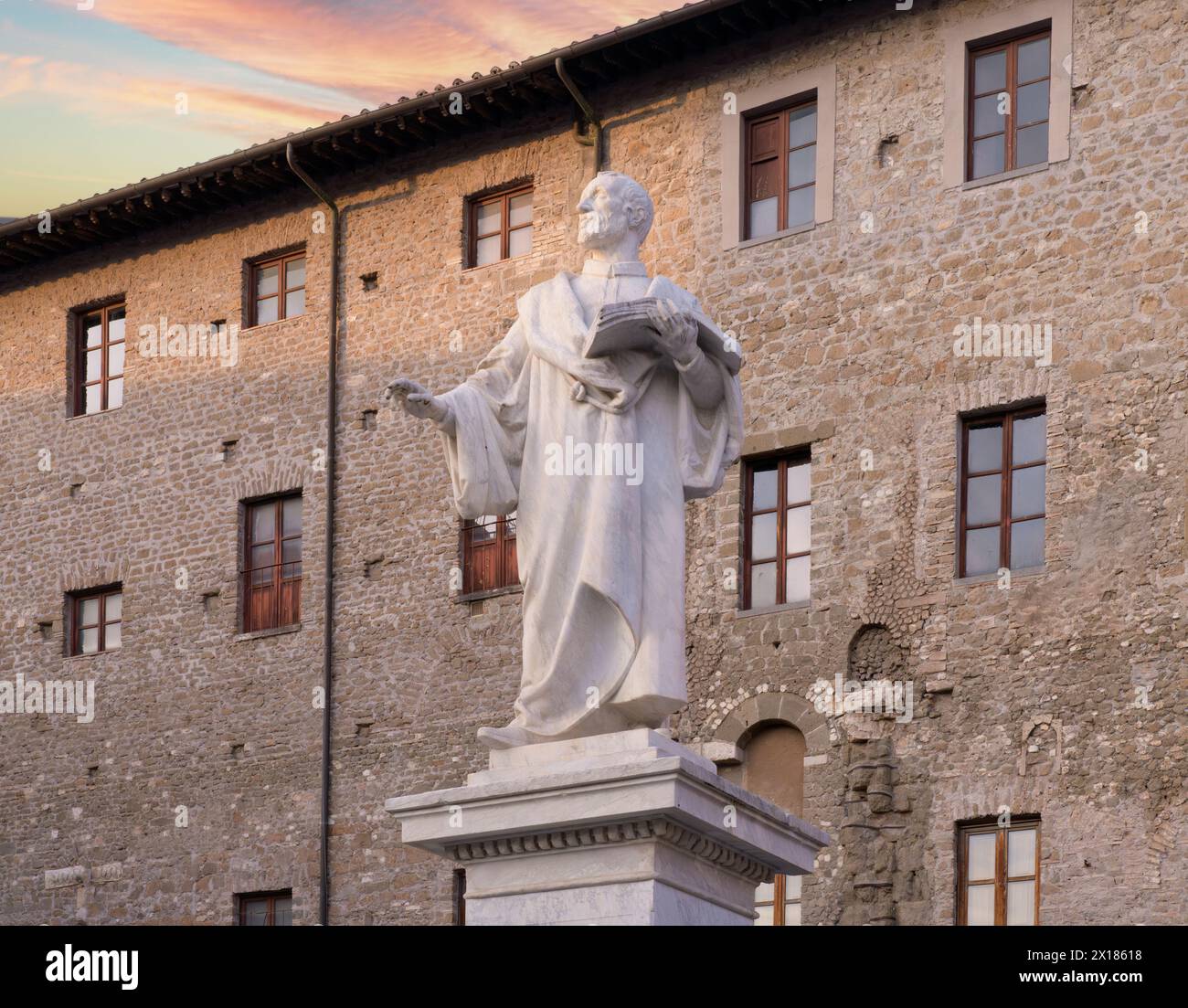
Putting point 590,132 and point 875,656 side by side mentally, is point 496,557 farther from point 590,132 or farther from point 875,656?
point 875,656

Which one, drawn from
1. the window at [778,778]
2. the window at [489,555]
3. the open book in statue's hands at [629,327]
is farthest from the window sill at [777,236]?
the open book in statue's hands at [629,327]

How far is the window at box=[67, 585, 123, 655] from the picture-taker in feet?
82.3

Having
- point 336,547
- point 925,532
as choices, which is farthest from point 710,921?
point 336,547

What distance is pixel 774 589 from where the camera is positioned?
2020 centimetres

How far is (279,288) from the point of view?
2469cm

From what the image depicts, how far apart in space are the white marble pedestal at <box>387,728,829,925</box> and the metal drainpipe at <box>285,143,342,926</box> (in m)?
13.8

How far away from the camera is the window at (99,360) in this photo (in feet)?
84.9

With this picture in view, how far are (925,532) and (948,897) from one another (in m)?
→ 2.74

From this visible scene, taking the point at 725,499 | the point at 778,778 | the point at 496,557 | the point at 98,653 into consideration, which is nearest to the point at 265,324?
the point at 98,653

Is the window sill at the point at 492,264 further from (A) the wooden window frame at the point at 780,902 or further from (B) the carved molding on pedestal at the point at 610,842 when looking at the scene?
(B) the carved molding on pedestal at the point at 610,842

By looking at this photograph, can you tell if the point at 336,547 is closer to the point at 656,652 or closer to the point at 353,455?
the point at 353,455

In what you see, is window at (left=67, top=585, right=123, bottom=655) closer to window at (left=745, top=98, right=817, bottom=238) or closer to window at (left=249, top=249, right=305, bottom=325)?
window at (left=249, top=249, right=305, bottom=325)

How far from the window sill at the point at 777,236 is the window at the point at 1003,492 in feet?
7.49

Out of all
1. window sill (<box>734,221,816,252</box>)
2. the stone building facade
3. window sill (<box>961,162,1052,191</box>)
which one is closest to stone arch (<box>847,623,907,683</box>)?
the stone building facade
